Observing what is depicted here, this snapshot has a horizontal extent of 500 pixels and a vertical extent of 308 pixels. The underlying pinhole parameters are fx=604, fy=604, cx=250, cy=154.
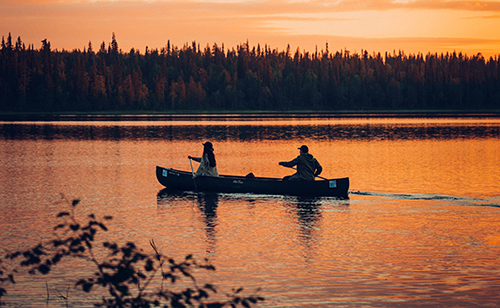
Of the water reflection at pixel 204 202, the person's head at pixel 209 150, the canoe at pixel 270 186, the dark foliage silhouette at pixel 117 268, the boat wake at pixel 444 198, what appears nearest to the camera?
the dark foliage silhouette at pixel 117 268

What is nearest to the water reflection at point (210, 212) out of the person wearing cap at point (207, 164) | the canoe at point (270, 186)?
the canoe at point (270, 186)

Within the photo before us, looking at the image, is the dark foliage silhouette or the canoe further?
the canoe

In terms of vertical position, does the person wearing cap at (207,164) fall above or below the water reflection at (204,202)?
above

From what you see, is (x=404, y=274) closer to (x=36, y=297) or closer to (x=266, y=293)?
(x=266, y=293)

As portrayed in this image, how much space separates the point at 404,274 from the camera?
14562 mm

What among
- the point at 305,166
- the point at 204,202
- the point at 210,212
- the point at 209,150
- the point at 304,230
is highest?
the point at 209,150

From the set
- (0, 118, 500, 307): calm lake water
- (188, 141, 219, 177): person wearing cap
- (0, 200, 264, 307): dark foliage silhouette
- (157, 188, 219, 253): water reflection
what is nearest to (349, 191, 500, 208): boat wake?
(0, 118, 500, 307): calm lake water

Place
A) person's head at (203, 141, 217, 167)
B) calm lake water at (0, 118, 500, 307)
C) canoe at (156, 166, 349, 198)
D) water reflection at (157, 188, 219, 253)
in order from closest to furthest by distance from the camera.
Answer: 1. calm lake water at (0, 118, 500, 307)
2. water reflection at (157, 188, 219, 253)
3. canoe at (156, 166, 349, 198)
4. person's head at (203, 141, 217, 167)

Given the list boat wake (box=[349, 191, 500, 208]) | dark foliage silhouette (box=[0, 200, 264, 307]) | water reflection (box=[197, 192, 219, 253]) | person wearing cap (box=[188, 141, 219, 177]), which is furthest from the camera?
person wearing cap (box=[188, 141, 219, 177])

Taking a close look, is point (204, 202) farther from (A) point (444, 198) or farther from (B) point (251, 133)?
(B) point (251, 133)

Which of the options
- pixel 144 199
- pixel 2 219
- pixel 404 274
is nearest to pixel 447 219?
pixel 404 274

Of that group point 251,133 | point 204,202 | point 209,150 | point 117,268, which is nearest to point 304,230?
point 204,202

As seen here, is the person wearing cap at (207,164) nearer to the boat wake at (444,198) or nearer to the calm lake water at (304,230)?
the calm lake water at (304,230)

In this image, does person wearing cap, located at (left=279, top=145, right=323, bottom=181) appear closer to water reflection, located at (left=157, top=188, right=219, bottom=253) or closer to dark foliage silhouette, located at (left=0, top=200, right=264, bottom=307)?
water reflection, located at (left=157, top=188, right=219, bottom=253)
